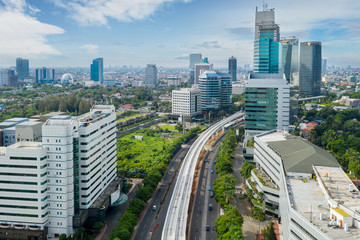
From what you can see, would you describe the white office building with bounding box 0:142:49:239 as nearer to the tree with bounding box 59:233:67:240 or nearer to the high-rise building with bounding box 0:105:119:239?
the high-rise building with bounding box 0:105:119:239

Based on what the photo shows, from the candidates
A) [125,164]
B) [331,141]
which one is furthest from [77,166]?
[331,141]

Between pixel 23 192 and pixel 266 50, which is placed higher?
pixel 266 50

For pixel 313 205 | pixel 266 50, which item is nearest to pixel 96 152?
pixel 313 205

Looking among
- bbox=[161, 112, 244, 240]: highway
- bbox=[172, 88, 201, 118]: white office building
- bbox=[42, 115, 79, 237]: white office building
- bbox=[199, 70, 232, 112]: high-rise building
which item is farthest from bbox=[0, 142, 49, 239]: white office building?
bbox=[199, 70, 232, 112]: high-rise building

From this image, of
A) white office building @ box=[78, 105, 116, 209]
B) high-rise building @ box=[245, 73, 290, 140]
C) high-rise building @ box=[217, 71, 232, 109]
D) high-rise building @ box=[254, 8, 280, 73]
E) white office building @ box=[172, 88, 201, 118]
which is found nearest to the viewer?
white office building @ box=[78, 105, 116, 209]

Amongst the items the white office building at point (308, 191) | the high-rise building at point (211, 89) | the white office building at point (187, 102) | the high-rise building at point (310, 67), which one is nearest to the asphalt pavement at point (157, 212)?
the white office building at point (308, 191)

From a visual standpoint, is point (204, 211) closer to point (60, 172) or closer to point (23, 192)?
point (60, 172)

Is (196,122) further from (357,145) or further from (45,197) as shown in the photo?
(45,197)
